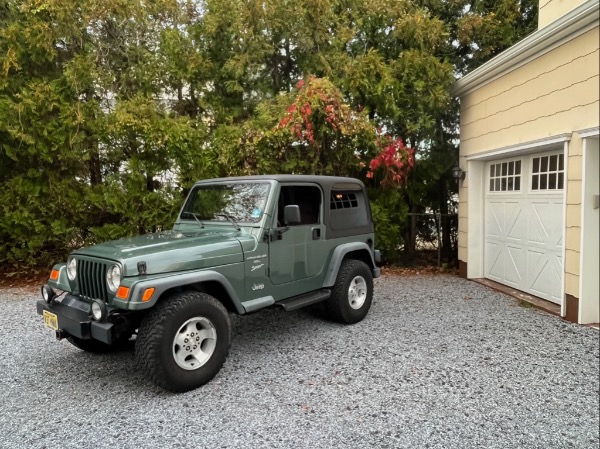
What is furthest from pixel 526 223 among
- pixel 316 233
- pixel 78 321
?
pixel 78 321

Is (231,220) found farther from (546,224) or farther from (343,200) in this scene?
(546,224)

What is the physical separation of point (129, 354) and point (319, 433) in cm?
222

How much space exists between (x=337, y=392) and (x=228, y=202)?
208cm

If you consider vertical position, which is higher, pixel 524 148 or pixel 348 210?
pixel 524 148

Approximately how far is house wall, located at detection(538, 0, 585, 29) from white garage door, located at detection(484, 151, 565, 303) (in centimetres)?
161

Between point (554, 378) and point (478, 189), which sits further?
point (478, 189)

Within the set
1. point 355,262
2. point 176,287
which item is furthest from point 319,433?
point 355,262

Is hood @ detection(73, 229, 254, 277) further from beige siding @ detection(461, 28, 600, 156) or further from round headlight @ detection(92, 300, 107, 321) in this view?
beige siding @ detection(461, 28, 600, 156)

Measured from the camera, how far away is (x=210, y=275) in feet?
10.6

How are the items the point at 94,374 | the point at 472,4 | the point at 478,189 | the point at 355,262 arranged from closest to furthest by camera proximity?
the point at 94,374, the point at 355,262, the point at 478,189, the point at 472,4

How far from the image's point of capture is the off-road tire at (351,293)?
4.52 metres

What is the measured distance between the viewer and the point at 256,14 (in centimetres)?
680

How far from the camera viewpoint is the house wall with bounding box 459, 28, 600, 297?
41.5 inches

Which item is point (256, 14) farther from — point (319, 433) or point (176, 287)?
point (319, 433)
